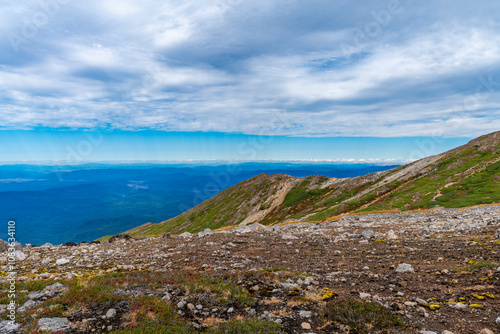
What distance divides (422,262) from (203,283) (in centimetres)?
1219

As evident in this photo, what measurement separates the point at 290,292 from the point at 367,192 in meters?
77.6

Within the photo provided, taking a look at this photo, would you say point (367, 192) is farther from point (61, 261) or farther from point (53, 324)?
point (53, 324)

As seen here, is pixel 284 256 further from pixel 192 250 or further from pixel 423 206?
pixel 423 206

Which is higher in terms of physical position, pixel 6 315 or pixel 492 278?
pixel 492 278

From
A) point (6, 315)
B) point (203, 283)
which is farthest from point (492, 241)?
point (6, 315)

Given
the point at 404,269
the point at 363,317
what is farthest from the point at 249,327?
the point at 404,269

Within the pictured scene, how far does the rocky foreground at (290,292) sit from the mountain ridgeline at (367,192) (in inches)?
1509

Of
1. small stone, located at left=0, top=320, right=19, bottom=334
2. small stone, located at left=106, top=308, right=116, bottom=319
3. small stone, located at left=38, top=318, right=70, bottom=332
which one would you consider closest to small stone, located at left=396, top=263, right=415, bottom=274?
small stone, located at left=106, top=308, right=116, bottom=319

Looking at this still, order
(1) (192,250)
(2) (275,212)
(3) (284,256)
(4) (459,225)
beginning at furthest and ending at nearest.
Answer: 1. (2) (275,212)
2. (4) (459,225)
3. (1) (192,250)
4. (3) (284,256)

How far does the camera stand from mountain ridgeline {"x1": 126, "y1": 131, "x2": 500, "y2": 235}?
2066 inches

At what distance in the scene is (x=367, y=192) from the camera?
7831cm

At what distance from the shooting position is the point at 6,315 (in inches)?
341

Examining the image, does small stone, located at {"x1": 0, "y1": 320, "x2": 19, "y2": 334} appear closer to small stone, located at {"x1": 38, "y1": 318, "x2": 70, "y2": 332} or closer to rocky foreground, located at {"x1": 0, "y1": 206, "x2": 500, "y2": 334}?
rocky foreground, located at {"x1": 0, "y1": 206, "x2": 500, "y2": 334}

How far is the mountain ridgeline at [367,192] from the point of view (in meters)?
52.5
